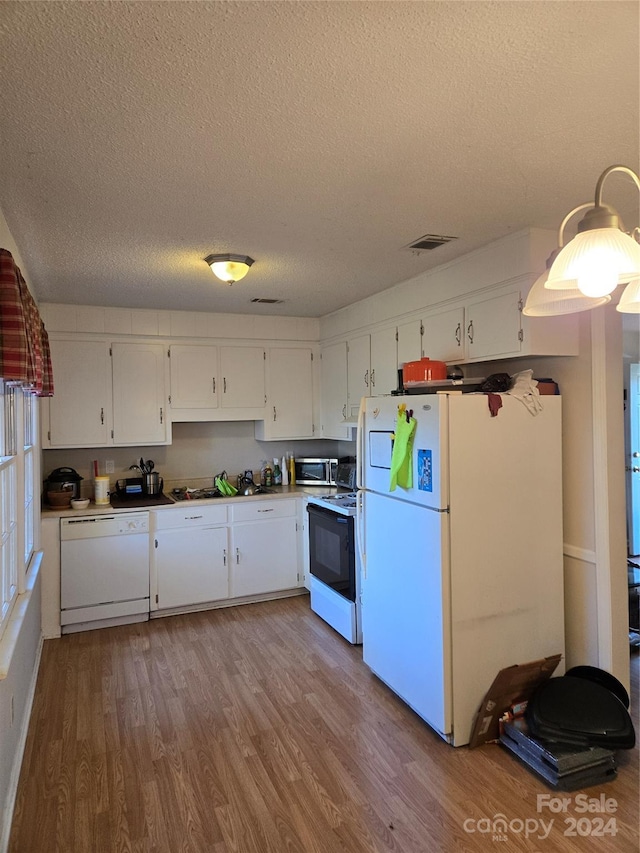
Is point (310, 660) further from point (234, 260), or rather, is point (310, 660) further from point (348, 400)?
point (234, 260)

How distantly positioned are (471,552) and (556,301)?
1.38 meters

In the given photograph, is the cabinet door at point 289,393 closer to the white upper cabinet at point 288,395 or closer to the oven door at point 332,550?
the white upper cabinet at point 288,395

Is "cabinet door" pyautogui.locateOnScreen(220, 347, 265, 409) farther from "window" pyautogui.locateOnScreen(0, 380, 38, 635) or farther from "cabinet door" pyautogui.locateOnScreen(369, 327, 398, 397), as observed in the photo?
"window" pyautogui.locateOnScreen(0, 380, 38, 635)

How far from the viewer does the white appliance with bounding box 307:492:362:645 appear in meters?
3.51

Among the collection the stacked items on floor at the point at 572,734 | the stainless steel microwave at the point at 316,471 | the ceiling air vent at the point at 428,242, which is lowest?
the stacked items on floor at the point at 572,734

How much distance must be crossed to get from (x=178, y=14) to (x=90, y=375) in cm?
336

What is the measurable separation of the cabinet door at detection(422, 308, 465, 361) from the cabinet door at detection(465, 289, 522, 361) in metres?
0.07

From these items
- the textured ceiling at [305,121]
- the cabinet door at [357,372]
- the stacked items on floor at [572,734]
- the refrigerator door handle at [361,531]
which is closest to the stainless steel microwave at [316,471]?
the cabinet door at [357,372]

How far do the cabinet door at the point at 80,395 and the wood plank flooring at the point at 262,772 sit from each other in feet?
5.29

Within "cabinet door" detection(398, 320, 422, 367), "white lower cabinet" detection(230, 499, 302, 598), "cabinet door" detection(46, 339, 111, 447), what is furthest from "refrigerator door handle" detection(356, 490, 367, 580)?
"cabinet door" detection(46, 339, 111, 447)

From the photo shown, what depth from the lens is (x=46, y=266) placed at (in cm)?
307

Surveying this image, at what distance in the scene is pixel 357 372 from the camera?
4285 millimetres

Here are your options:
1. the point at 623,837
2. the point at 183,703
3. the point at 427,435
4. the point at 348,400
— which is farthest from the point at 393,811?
the point at 348,400

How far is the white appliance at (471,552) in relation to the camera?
245 cm
